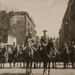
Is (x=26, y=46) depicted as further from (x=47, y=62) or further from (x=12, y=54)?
(x=12, y=54)

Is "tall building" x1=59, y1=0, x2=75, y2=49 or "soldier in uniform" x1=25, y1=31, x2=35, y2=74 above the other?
"tall building" x1=59, y1=0, x2=75, y2=49

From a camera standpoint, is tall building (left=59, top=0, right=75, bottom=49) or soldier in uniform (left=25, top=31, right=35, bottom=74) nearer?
soldier in uniform (left=25, top=31, right=35, bottom=74)

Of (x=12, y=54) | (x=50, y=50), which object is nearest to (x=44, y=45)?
(x=50, y=50)

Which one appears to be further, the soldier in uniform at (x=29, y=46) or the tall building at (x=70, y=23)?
the tall building at (x=70, y=23)

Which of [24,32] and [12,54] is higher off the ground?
[24,32]

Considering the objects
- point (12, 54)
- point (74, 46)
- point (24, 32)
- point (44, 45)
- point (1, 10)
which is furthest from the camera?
point (24, 32)

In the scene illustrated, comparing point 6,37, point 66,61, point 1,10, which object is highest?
point 1,10

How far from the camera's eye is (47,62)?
15.6 metres

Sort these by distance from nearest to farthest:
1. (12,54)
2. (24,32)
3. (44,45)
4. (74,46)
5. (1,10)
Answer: (44,45) → (74,46) → (12,54) → (1,10) → (24,32)

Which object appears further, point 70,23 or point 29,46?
point 70,23

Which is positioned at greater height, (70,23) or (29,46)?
(70,23)

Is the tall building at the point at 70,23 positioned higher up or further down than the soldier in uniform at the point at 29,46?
higher up

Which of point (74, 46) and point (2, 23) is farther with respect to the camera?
point (2, 23)

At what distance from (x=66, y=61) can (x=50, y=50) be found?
361 inches
